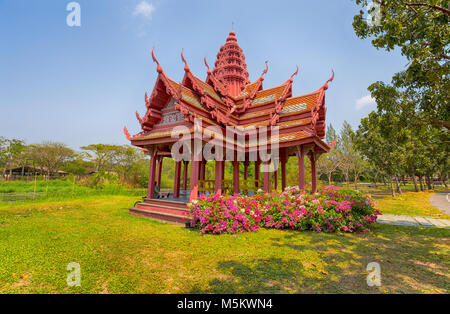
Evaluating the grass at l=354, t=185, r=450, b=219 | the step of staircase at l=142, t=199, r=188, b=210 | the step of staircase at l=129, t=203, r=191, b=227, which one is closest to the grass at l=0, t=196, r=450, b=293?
the step of staircase at l=129, t=203, r=191, b=227

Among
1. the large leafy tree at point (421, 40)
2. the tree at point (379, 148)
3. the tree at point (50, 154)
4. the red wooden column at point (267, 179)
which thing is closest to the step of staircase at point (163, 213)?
the red wooden column at point (267, 179)

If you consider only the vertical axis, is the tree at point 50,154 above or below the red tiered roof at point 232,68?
below

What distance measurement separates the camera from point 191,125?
899cm

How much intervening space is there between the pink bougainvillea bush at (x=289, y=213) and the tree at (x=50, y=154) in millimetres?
53330

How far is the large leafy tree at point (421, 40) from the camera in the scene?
509cm

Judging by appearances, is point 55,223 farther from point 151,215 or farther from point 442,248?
point 442,248

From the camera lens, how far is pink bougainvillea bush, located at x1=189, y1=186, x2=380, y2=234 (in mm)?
7293

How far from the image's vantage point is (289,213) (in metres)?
7.93

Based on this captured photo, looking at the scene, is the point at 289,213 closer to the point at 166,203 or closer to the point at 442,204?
the point at 166,203

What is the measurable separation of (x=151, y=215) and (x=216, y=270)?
6.54 meters

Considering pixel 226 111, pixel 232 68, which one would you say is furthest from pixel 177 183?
pixel 232 68

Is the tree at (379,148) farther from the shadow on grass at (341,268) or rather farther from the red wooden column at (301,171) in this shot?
the shadow on grass at (341,268)

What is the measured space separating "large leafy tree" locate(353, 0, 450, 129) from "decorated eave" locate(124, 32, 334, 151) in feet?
12.4

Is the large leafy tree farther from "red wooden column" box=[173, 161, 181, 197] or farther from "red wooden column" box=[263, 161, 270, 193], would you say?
"red wooden column" box=[173, 161, 181, 197]
